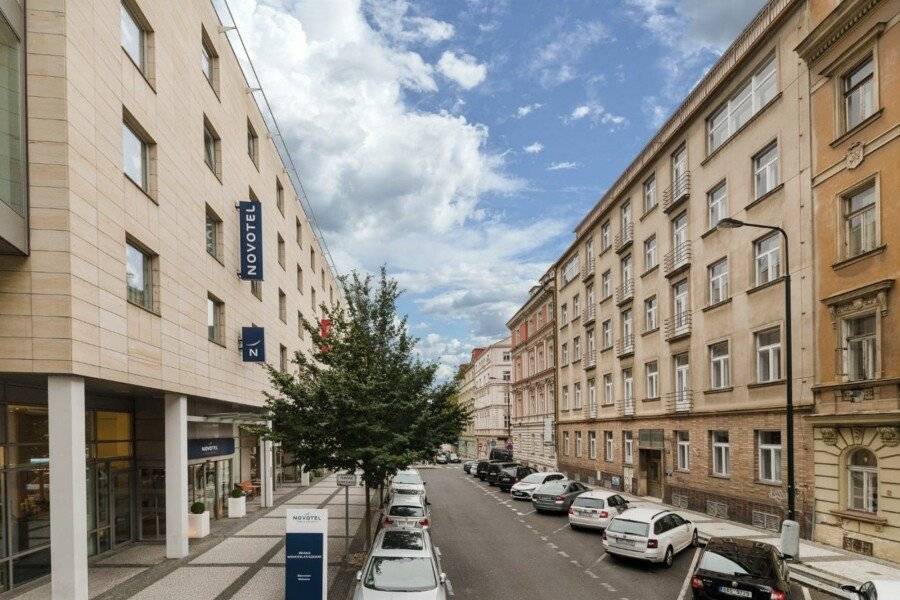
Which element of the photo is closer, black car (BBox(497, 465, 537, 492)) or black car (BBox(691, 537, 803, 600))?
black car (BBox(691, 537, 803, 600))

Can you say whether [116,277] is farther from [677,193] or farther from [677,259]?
[677,193]

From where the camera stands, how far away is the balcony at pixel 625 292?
109ft

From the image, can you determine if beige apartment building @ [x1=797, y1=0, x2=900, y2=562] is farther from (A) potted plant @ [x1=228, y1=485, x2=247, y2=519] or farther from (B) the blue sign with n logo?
→ (A) potted plant @ [x1=228, y1=485, x2=247, y2=519]

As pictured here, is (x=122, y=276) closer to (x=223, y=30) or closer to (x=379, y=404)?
(x=379, y=404)

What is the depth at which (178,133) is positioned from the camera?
18.7m

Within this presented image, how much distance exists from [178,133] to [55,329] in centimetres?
869

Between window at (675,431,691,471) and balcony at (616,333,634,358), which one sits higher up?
balcony at (616,333,634,358)

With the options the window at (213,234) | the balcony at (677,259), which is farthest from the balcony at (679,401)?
the window at (213,234)

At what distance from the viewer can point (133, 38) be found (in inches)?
652

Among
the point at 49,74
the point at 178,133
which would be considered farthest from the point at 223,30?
the point at 49,74

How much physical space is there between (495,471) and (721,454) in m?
17.6

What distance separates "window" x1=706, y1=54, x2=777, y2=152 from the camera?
72.0ft

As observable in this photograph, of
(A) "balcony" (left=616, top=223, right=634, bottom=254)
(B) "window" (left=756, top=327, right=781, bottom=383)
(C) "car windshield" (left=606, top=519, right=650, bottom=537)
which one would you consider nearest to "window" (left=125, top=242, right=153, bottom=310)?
(C) "car windshield" (left=606, top=519, right=650, bottom=537)

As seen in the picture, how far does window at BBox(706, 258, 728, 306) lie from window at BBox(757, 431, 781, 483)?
17.7ft
